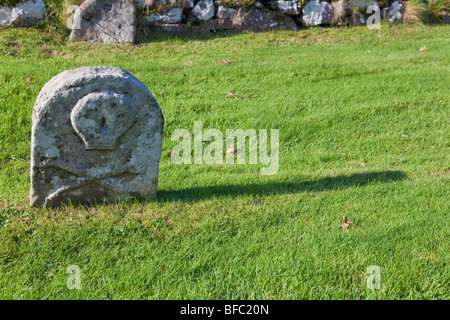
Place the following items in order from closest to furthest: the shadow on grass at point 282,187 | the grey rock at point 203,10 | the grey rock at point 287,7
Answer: the shadow on grass at point 282,187, the grey rock at point 203,10, the grey rock at point 287,7

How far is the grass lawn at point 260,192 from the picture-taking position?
3209 millimetres

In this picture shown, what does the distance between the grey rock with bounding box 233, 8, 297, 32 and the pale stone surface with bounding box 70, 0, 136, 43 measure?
289cm

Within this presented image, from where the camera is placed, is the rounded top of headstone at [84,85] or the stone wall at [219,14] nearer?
the rounded top of headstone at [84,85]

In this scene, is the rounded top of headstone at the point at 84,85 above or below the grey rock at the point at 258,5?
below


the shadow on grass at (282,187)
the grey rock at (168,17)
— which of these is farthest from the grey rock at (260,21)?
the shadow on grass at (282,187)

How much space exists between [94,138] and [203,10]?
7400mm

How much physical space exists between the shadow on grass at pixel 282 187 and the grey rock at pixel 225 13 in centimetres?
689

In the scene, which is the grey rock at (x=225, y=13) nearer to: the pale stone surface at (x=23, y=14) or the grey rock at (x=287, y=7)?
the grey rock at (x=287, y=7)

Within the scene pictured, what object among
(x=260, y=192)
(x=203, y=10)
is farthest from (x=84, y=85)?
(x=203, y=10)

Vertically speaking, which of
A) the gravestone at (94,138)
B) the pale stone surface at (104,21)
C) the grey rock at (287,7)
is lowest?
the gravestone at (94,138)

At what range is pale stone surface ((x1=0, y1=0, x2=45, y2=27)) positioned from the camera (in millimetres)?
9094
